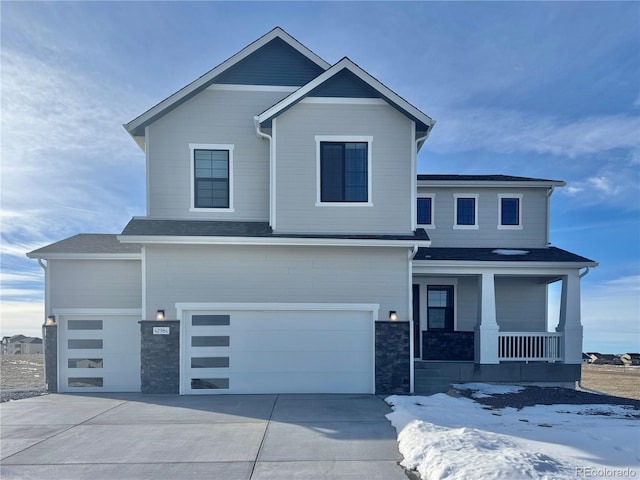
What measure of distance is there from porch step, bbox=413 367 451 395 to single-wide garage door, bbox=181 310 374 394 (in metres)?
1.29

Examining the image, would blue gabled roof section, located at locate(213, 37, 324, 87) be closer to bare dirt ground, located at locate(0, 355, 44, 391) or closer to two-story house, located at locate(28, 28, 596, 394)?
two-story house, located at locate(28, 28, 596, 394)

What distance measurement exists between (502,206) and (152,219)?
10.4m

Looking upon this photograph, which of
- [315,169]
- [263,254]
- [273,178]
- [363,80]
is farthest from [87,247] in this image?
[363,80]

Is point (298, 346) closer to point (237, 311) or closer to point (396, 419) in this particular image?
point (237, 311)

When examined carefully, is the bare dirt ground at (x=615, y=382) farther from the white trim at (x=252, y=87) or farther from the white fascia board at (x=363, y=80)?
the white trim at (x=252, y=87)

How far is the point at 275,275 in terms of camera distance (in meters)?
10.5

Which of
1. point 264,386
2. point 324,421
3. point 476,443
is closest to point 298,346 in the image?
point 264,386

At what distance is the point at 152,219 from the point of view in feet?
36.0

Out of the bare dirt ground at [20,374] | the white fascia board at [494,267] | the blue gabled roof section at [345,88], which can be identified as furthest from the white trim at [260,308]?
the blue gabled roof section at [345,88]

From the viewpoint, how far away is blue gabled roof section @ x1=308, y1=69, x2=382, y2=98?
35.1 feet

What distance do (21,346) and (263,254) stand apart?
68.8 feet

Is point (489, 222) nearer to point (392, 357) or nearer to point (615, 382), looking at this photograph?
point (392, 357)

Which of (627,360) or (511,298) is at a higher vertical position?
(511,298)

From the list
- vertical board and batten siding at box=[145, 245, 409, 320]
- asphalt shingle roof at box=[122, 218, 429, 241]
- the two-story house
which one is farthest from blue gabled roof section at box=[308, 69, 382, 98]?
vertical board and batten siding at box=[145, 245, 409, 320]
